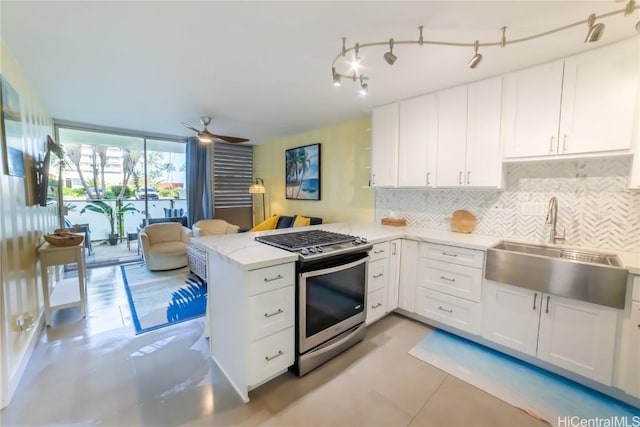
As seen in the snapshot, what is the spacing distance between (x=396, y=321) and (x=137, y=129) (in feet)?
17.1

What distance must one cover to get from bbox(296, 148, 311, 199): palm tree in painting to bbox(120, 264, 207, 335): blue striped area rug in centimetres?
232

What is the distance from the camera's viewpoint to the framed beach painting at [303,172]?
14.6 feet

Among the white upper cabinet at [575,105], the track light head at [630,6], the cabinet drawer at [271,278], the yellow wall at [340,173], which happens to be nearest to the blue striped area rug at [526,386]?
the cabinet drawer at [271,278]

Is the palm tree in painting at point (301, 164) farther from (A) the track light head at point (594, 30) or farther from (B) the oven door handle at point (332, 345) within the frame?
(A) the track light head at point (594, 30)

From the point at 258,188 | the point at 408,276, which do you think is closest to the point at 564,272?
the point at 408,276

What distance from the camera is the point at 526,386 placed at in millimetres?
1895

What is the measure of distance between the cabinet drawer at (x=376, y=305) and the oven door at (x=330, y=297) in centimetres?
15

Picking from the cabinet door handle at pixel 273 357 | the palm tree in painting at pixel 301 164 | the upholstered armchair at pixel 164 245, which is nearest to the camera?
the cabinet door handle at pixel 273 357

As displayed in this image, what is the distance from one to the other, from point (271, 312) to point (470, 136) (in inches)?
93.8

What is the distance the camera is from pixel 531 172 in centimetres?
242

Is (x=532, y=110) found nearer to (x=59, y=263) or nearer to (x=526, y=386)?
(x=526, y=386)

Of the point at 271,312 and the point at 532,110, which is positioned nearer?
the point at 271,312

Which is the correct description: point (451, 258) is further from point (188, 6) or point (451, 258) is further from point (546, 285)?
point (188, 6)

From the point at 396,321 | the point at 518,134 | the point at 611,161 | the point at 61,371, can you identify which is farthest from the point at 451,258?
the point at 61,371
